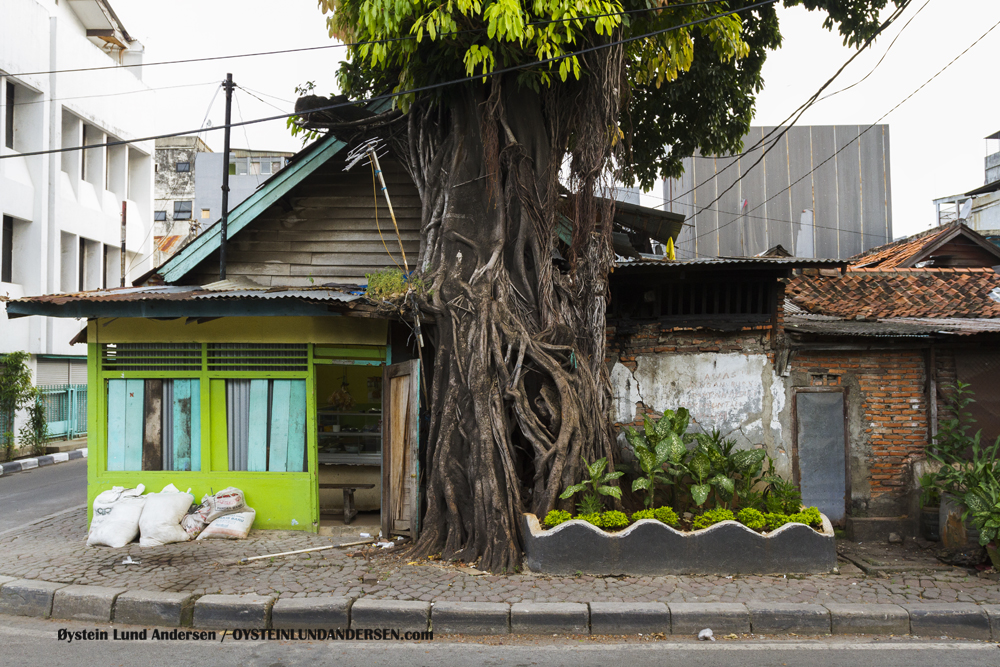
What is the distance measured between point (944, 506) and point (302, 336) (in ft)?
24.4

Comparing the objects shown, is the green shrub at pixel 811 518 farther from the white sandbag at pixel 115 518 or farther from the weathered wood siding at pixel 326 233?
the white sandbag at pixel 115 518

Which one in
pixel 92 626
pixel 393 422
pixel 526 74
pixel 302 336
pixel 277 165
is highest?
pixel 277 165

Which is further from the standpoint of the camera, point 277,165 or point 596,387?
point 277,165

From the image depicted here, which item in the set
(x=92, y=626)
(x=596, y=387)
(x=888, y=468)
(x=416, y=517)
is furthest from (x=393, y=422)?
(x=888, y=468)

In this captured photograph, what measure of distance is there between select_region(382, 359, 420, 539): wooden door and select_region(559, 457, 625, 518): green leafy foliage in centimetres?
173

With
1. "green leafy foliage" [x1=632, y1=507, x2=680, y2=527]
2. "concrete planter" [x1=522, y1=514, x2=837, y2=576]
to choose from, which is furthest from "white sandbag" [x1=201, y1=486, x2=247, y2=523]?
"green leafy foliage" [x1=632, y1=507, x2=680, y2=527]

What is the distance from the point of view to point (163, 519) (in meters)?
7.54

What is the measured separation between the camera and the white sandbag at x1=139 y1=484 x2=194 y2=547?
745 cm

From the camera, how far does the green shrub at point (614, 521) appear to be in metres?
6.63

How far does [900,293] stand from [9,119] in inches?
780

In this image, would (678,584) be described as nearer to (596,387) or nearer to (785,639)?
(785,639)

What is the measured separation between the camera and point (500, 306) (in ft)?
23.7

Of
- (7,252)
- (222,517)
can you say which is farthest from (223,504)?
(7,252)

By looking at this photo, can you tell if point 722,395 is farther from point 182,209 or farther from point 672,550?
point 182,209
